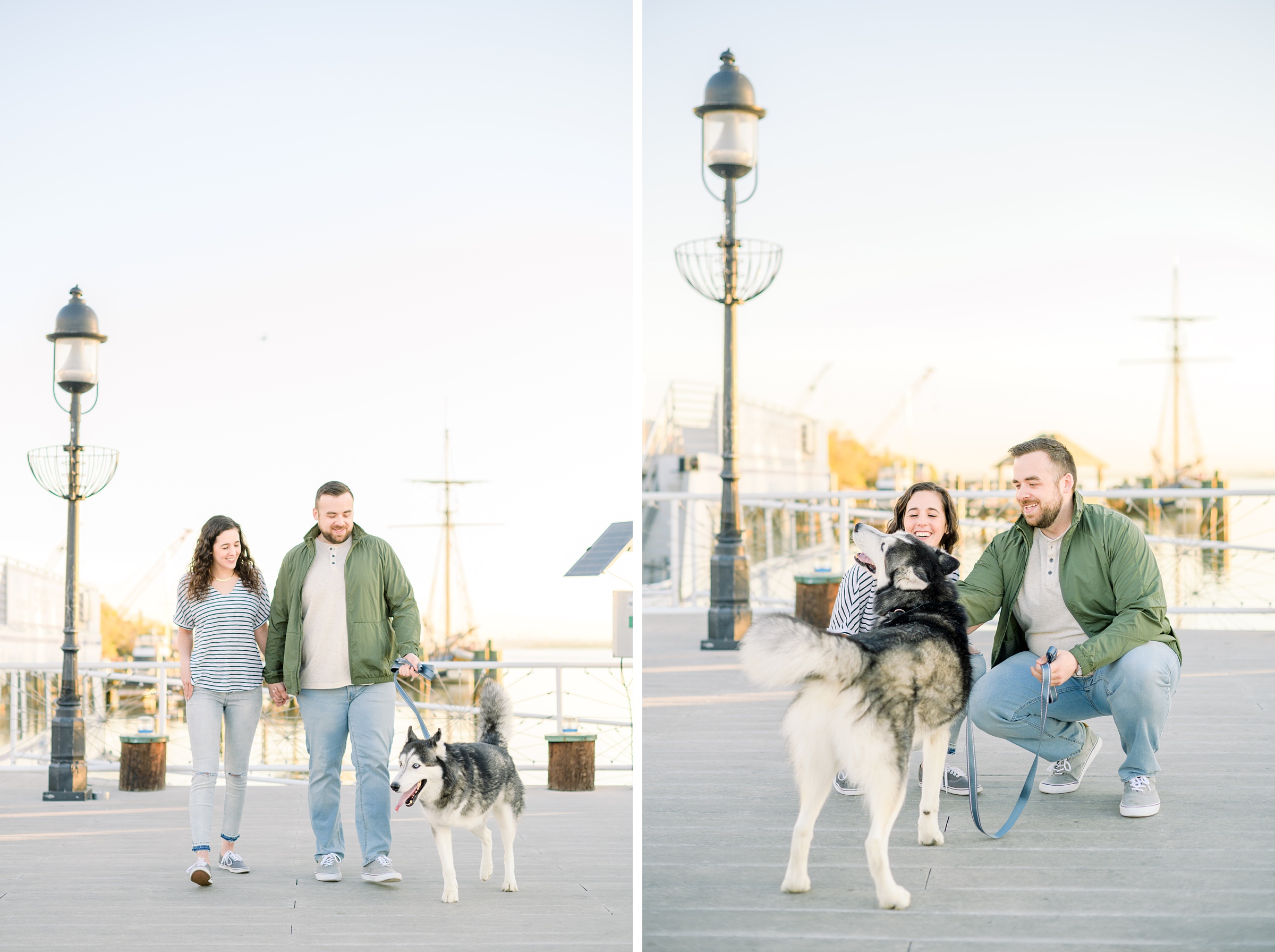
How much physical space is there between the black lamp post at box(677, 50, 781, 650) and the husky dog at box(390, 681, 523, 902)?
4.51m

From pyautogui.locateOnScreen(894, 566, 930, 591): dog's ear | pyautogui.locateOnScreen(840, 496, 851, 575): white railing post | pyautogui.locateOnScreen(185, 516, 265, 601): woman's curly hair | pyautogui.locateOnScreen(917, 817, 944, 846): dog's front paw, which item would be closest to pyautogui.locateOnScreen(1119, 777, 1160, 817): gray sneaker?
pyautogui.locateOnScreen(917, 817, 944, 846): dog's front paw

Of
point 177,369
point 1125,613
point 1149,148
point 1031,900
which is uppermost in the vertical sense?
point 1149,148

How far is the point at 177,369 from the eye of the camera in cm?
3025

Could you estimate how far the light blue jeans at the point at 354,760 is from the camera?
12.4 ft

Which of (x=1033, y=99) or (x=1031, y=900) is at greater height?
(x=1033, y=99)

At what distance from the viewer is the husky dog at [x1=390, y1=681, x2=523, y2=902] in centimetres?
352

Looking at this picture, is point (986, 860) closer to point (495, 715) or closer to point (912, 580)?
point (912, 580)

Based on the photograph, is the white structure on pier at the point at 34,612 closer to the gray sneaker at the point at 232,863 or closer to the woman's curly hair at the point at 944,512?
the gray sneaker at the point at 232,863

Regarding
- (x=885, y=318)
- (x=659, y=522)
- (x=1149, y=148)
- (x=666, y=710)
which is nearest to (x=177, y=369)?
(x=659, y=522)

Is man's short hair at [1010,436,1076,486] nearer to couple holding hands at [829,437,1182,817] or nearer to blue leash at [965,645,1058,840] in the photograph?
couple holding hands at [829,437,1182,817]

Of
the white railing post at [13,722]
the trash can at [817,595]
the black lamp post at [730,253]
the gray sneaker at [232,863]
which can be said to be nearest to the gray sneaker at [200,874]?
the gray sneaker at [232,863]

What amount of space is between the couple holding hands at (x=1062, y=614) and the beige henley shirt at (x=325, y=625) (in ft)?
5.42

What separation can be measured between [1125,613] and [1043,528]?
0.35 m

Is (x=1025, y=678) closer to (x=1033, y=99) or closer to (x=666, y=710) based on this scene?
(x=666, y=710)
